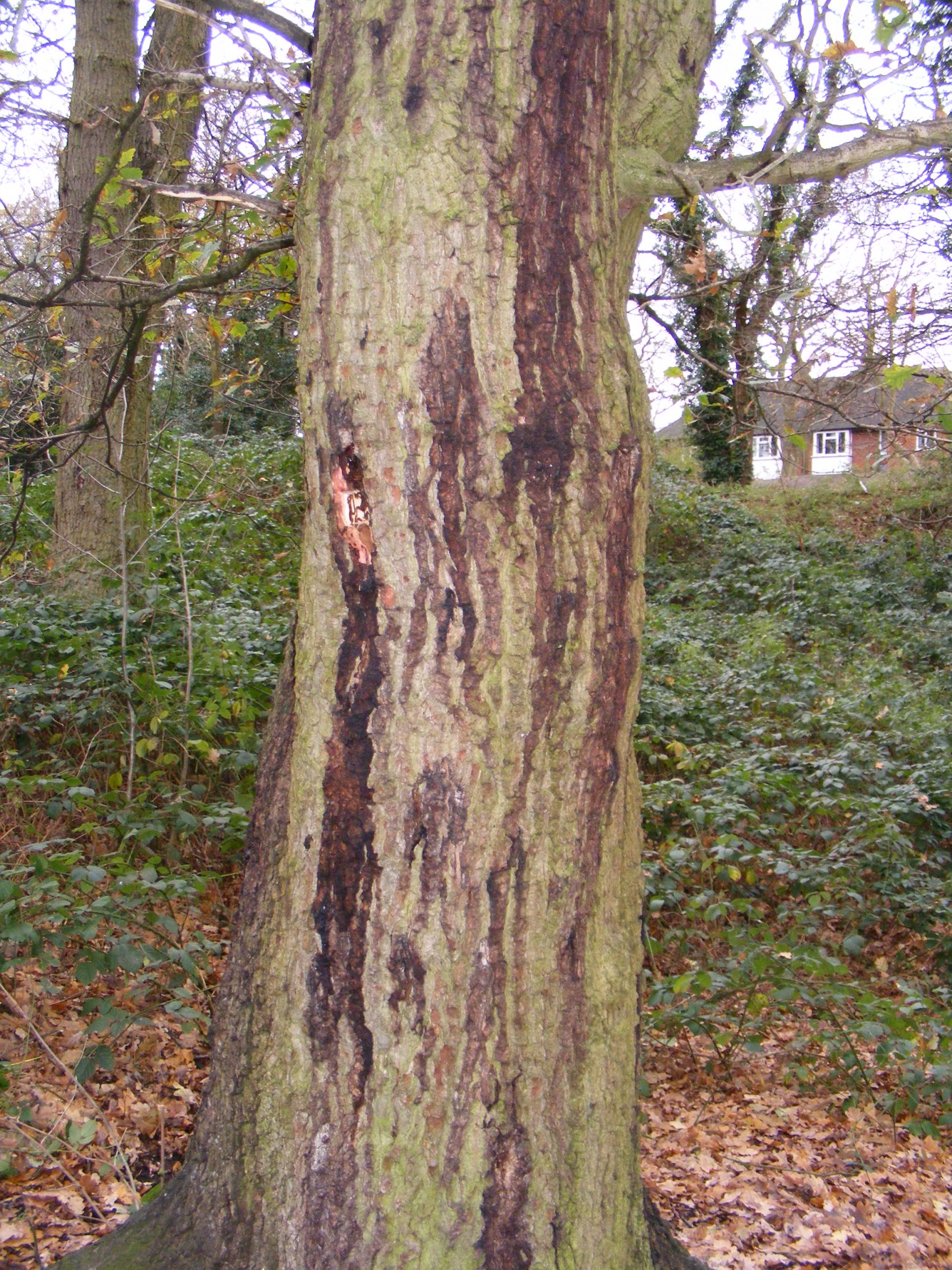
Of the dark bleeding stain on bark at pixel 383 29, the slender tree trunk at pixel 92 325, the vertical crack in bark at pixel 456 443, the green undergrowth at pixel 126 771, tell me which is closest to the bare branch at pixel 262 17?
the dark bleeding stain on bark at pixel 383 29

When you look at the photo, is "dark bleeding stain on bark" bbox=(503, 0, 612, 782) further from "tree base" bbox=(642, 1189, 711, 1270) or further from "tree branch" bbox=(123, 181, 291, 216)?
"tree branch" bbox=(123, 181, 291, 216)

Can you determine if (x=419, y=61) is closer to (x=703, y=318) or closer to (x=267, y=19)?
(x=267, y=19)

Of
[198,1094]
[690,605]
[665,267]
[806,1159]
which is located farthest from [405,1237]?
[690,605]

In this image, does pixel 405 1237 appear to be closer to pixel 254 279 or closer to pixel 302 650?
pixel 302 650

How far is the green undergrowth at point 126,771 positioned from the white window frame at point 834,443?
967 inches

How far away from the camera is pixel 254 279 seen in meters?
4.71

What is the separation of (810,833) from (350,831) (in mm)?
4912

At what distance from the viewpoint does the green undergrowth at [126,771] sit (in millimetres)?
3020

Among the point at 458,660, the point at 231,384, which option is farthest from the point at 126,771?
the point at 458,660

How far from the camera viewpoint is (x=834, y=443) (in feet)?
110

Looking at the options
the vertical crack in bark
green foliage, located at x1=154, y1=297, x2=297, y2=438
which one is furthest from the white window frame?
the vertical crack in bark

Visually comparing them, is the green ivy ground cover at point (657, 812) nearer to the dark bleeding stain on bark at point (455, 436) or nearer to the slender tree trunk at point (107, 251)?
the slender tree trunk at point (107, 251)

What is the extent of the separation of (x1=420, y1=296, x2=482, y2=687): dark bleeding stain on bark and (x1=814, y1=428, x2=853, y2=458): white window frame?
2725cm

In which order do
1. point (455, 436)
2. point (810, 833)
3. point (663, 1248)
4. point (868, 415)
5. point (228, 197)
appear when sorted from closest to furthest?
1. point (455, 436)
2. point (663, 1248)
3. point (228, 197)
4. point (868, 415)
5. point (810, 833)
